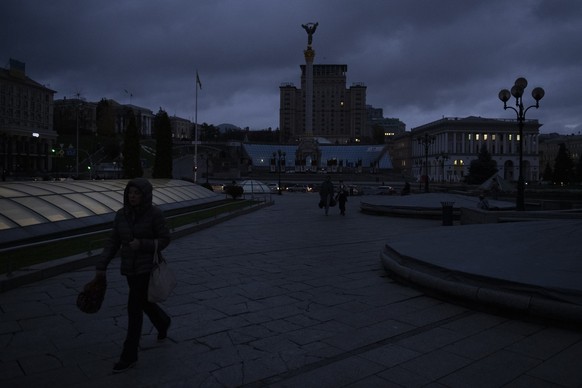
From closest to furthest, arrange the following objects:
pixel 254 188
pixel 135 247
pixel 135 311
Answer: pixel 135 247
pixel 135 311
pixel 254 188

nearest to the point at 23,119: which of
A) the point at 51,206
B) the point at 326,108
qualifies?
the point at 51,206

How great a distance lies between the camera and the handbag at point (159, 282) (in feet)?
15.4

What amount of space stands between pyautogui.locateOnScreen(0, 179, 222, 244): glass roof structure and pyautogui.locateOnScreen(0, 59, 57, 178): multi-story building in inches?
3044

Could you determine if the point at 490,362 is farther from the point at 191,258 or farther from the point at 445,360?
the point at 191,258

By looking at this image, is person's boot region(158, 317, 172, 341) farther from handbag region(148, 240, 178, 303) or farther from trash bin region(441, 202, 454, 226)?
trash bin region(441, 202, 454, 226)

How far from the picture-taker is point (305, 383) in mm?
4344

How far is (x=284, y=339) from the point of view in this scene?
5516mm

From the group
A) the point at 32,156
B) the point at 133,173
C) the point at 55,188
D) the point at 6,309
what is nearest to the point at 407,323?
the point at 6,309

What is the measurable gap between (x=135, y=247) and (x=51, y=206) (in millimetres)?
13014

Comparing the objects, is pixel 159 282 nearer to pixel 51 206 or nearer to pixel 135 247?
pixel 135 247

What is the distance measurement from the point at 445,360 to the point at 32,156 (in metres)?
105

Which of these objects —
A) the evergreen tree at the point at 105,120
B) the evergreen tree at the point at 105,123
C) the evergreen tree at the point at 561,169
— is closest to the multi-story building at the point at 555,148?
the evergreen tree at the point at 561,169

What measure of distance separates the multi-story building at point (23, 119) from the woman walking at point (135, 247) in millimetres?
93384

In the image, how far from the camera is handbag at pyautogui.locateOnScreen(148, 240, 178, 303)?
470 centimetres
